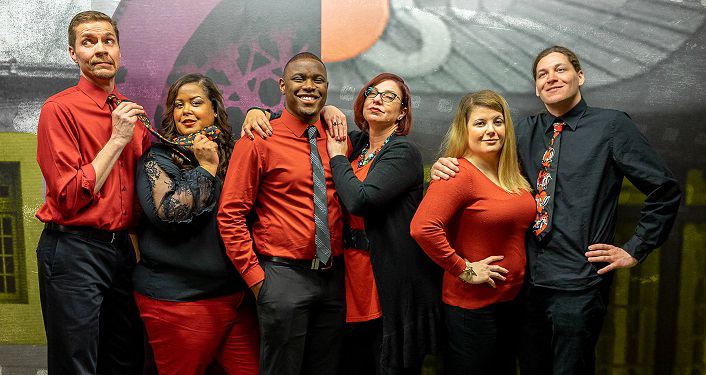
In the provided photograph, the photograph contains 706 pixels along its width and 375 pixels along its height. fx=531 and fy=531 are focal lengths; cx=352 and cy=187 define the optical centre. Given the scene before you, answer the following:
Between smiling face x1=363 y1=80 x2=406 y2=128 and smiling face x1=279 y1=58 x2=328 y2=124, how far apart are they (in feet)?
0.78

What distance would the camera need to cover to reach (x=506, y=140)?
91.5 inches

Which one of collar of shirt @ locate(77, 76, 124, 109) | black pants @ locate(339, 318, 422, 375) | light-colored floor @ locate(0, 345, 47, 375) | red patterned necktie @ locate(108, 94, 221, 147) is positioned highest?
collar of shirt @ locate(77, 76, 124, 109)

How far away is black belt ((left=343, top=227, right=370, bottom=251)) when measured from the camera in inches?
94.0

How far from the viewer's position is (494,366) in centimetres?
229

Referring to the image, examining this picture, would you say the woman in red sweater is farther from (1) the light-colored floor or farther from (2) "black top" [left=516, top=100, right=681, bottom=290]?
(1) the light-colored floor

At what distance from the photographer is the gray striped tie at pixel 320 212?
2324 mm

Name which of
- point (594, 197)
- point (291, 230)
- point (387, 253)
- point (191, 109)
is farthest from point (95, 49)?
point (594, 197)

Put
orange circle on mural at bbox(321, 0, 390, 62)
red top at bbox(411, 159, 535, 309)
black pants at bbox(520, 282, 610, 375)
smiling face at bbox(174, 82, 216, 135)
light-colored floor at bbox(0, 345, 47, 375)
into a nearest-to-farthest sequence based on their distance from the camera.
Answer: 1. red top at bbox(411, 159, 535, 309)
2. black pants at bbox(520, 282, 610, 375)
3. smiling face at bbox(174, 82, 216, 135)
4. orange circle on mural at bbox(321, 0, 390, 62)
5. light-colored floor at bbox(0, 345, 47, 375)

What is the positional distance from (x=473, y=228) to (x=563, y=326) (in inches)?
23.5

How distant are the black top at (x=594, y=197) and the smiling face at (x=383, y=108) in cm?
77

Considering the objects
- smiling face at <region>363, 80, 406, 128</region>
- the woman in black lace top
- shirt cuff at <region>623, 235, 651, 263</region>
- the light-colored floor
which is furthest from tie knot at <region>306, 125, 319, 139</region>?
the light-colored floor

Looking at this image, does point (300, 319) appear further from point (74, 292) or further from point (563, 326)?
point (563, 326)

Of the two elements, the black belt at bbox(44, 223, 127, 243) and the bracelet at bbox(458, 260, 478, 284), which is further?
the black belt at bbox(44, 223, 127, 243)

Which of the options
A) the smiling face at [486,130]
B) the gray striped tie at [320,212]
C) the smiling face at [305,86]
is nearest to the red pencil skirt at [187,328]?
the gray striped tie at [320,212]
